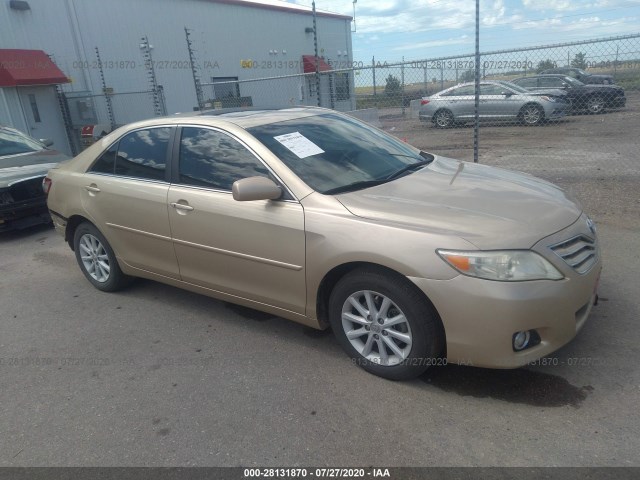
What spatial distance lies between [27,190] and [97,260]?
3.01 m

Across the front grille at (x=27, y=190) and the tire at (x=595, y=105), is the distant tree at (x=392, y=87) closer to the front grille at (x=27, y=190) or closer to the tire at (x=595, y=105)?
the front grille at (x=27, y=190)

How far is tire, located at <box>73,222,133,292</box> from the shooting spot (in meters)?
4.60

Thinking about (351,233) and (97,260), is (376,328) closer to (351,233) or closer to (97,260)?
(351,233)

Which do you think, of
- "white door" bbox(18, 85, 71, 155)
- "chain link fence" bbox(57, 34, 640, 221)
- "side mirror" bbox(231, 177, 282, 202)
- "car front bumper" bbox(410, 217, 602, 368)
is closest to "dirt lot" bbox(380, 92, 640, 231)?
"chain link fence" bbox(57, 34, 640, 221)

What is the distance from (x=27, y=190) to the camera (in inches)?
271

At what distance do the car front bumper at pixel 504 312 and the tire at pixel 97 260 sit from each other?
10.2 ft

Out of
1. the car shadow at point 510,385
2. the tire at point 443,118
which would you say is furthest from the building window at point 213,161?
the tire at point 443,118

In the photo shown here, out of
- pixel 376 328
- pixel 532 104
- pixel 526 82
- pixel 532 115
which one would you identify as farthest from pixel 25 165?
pixel 526 82

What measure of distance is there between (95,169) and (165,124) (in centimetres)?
97

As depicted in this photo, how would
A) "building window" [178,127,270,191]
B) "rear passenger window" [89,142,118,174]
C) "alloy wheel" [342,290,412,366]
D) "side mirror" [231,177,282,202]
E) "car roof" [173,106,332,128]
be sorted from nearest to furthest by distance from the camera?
"alloy wheel" [342,290,412,366], "side mirror" [231,177,282,202], "building window" [178,127,270,191], "car roof" [173,106,332,128], "rear passenger window" [89,142,118,174]

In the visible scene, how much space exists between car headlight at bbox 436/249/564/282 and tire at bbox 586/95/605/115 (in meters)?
15.3

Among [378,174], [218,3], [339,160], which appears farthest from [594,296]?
[218,3]

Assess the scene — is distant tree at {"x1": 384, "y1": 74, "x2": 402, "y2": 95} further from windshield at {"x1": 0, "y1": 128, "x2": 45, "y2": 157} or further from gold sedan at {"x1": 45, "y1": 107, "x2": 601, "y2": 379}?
windshield at {"x1": 0, "y1": 128, "x2": 45, "y2": 157}

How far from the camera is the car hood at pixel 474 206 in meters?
2.75
